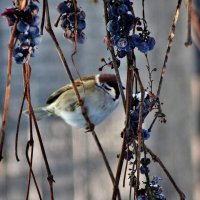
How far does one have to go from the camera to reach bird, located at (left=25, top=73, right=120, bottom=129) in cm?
104

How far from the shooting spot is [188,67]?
2344 mm

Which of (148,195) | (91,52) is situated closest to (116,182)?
(148,195)

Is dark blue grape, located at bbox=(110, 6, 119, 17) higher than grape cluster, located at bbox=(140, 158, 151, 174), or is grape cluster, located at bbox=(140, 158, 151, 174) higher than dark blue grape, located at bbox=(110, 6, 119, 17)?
dark blue grape, located at bbox=(110, 6, 119, 17)

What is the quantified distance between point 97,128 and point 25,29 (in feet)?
6.59

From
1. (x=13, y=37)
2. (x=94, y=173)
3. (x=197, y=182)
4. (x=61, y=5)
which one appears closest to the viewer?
(x=13, y=37)

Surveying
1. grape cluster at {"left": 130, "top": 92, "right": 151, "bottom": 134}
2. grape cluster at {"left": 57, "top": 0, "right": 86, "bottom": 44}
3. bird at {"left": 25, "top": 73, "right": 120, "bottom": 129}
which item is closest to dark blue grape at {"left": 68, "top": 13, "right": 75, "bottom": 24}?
grape cluster at {"left": 57, "top": 0, "right": 86, "bottom": 44}

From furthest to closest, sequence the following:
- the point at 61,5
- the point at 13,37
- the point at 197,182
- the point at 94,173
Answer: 1. the point at 94,173
2. the point at 197,182
3. the point at 61,5
4. the point at 13,37

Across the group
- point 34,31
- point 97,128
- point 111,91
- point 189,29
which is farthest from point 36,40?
point 97,128

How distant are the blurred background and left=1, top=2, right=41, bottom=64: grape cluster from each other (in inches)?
72.2

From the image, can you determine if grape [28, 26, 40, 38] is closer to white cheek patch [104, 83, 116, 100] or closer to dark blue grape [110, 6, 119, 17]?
dark blue grape [110, 6, 119, 17]

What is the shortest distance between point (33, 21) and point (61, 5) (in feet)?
0.34

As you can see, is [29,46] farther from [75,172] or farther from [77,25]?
[75,172]

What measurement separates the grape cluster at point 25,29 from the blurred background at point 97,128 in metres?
1.83

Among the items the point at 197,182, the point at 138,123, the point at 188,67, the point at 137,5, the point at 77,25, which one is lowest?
the point at 197,182
